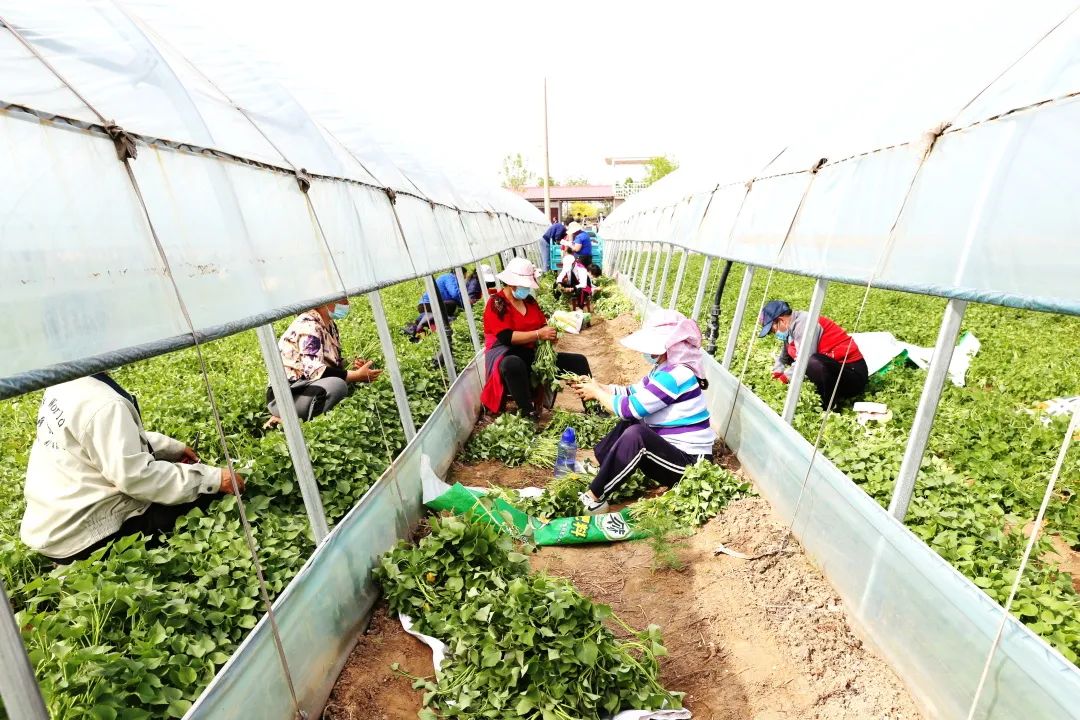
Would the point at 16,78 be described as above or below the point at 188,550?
above

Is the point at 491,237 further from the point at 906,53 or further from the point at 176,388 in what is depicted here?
the point at 906,53

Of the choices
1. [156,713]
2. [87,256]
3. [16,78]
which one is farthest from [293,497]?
[16,78]

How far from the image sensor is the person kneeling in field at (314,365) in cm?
514

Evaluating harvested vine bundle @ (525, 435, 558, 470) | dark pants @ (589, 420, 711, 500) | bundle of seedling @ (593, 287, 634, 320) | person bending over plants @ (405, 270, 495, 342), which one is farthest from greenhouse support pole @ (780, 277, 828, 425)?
bundle of seedling @ (593, 287, 634, 320)

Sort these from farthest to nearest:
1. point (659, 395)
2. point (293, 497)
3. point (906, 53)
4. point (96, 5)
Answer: point (659, 395)
point (906, 53)
point (293, 497)
point (96, 5)

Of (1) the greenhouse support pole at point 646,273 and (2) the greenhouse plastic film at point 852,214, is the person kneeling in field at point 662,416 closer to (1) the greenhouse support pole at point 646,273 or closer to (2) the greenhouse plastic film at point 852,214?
(2) the greenhouse plastic film at point 852,214

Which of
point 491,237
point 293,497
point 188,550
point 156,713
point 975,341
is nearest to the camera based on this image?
point 156,713

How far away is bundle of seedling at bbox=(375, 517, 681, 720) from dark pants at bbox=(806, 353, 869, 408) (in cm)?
392

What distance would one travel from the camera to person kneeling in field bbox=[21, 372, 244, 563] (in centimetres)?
266

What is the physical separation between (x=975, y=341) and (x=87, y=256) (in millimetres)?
7981

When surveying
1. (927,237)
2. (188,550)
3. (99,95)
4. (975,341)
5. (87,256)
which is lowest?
(975,341)

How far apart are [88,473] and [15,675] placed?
153 cm

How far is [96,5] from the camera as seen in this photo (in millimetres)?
2316

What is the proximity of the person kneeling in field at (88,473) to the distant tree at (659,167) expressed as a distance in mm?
70977
